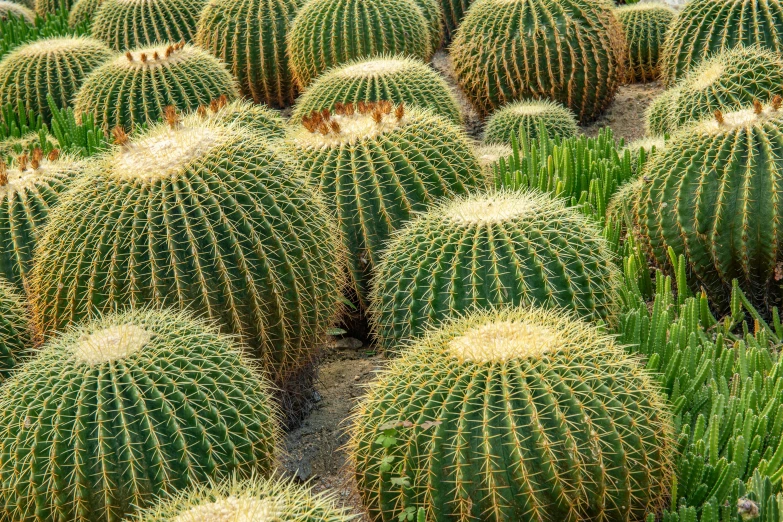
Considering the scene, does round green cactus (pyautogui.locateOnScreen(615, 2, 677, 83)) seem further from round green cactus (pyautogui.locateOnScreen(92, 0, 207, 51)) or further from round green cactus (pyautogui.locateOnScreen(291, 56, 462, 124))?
round green cactus (pyautogui.locateOnScreen(92, 0, 207, 51))

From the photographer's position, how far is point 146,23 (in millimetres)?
8695

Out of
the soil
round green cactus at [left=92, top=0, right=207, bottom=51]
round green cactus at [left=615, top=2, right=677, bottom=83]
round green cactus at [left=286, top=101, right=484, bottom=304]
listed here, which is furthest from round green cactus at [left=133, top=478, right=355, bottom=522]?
round green cactus at [left=92, top=0, right=207, bottom=51]

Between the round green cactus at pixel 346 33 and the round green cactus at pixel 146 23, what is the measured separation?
1.63m

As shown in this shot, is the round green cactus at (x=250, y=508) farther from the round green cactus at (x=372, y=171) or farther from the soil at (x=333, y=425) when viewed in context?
the round green cactus at (x=372, y=171)

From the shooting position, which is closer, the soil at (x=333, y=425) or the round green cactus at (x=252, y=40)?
the soil at (x=333, y=425)

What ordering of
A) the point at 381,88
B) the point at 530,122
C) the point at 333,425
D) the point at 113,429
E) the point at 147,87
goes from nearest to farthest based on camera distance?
the point at 113,429 → the point at 333,425 → the point at 381,88 → the point at 147,87 → the point at 530,122

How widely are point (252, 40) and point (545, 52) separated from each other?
260 centimetres

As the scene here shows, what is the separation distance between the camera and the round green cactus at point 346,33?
744 centimetres

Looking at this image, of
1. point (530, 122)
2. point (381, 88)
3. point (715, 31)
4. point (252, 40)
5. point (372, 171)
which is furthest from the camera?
point (252, 40)

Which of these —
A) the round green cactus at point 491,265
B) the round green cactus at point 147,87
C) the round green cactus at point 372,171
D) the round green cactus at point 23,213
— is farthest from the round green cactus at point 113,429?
the round green cactus at point 147,87

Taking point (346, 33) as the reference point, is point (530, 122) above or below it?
below

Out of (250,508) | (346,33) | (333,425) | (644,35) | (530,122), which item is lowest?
(333,425)

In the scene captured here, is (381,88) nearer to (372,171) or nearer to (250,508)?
(372,171)

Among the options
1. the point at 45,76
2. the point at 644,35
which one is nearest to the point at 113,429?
the point at 45,76
